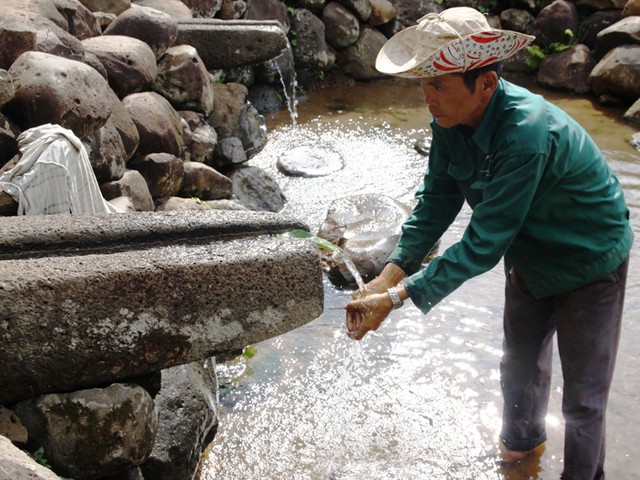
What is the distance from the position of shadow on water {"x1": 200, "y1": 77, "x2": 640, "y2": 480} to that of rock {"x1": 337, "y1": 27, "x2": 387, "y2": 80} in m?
5.28

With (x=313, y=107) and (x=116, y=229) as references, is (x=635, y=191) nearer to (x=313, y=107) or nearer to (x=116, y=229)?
(x=313, y=107)

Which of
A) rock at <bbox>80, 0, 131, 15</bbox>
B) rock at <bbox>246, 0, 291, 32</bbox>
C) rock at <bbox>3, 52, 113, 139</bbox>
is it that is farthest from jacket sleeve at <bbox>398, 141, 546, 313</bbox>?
rock at <bbox>246, 0, 291, 32</bbox>

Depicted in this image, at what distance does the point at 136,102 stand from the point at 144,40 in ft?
2.72

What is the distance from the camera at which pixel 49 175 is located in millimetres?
3664

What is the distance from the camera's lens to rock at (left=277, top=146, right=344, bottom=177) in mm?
7270

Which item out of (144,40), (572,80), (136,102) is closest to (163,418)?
(136,102)

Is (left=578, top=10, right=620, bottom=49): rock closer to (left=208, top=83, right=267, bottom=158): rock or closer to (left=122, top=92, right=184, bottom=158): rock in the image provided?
(left=208, top=83, right=267, bottom=158): rock

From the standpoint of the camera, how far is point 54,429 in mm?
2443

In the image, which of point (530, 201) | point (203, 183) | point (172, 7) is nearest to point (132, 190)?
point (203, 183)

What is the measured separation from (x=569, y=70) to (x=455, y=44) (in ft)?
28.2

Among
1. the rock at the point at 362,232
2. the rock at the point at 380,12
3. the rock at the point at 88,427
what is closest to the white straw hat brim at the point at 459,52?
the rock at the point at 88,427

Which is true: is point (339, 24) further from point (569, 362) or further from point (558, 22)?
point (569, 362)

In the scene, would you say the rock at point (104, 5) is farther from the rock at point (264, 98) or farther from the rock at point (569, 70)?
the rock at point (569, 70)

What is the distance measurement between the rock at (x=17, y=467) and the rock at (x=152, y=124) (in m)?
3.71
